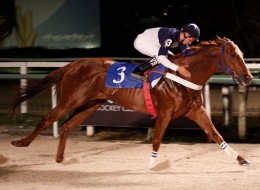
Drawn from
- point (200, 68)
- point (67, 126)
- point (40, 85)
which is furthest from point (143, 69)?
point (40, 85)

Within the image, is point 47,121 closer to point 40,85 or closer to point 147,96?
point 40,85

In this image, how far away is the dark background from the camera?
2145 centimetres

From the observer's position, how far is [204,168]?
250 inches

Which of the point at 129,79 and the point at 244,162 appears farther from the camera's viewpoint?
the point at 129,79

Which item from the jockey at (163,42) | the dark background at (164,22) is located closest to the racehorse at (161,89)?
the jockey at (163,42)

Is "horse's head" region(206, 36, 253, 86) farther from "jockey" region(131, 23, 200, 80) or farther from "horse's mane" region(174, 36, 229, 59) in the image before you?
"jockey" region(131, 23, 200, 80)

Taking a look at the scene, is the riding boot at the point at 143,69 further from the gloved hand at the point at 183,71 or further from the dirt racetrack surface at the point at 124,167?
the dirt racetrack surface at the point at 124,167

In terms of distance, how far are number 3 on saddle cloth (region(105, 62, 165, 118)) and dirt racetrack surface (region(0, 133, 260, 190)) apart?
0.80 m

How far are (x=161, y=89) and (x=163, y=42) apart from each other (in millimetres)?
571

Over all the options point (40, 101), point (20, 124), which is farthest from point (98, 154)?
point (40, 101)

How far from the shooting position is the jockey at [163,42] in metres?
6.12

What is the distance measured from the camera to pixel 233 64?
19.9ft

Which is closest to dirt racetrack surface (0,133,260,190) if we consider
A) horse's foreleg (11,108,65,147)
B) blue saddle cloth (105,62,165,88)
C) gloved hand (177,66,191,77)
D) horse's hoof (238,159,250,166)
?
horse's hoof (238,159,250,166)

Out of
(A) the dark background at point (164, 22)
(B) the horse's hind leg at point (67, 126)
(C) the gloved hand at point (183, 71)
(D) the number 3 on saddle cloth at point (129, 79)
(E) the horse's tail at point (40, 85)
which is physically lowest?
(A) the dark background at point (164, 22)
